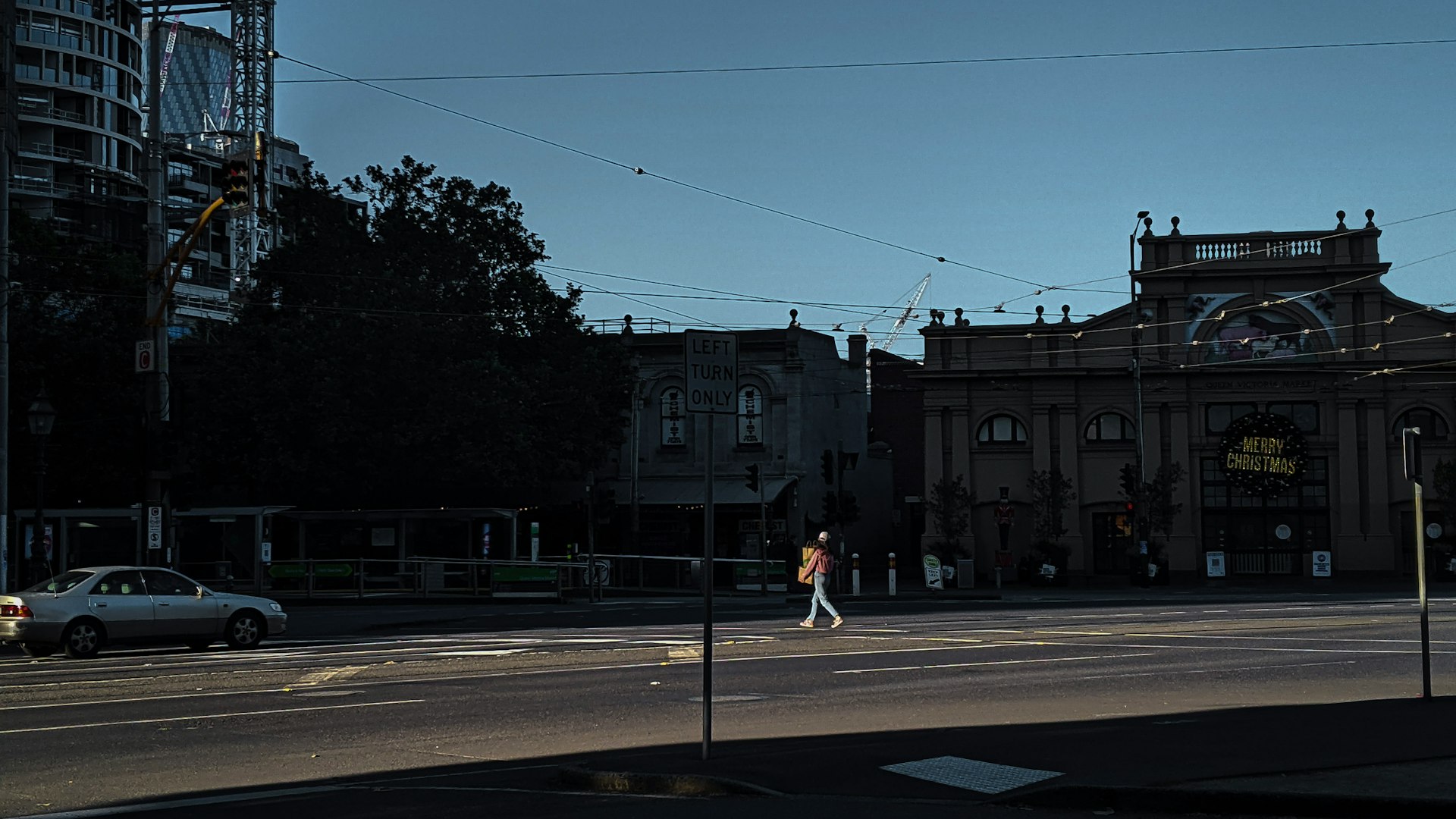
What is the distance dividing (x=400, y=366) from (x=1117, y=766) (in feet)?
116

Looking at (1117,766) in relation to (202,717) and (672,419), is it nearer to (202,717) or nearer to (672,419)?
(202,717)

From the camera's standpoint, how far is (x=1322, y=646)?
21.0 metres

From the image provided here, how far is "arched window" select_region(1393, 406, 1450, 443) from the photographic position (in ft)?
176

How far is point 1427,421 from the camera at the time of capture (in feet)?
176

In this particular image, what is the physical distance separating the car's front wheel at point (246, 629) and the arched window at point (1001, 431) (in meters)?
36.9

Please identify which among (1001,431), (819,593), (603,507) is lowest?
(819,593)

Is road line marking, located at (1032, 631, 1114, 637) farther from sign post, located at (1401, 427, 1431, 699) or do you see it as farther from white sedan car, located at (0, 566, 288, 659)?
white sedan car, located at (0, 566, 288, 659)

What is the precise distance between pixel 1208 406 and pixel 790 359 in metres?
15.7

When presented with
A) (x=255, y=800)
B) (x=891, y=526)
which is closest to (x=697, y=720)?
(x=255, y=800)

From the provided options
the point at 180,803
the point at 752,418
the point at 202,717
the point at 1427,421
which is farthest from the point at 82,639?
the point at 1427,421

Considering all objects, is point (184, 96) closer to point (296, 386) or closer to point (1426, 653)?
Result: point (296, 386)

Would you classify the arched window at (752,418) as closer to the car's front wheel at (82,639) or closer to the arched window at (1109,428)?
the arched window at (1109,428)

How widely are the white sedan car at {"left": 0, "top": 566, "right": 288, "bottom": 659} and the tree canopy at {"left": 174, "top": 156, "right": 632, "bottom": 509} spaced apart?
19.3 meters

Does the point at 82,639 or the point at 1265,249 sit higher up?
the point at 1265,249
